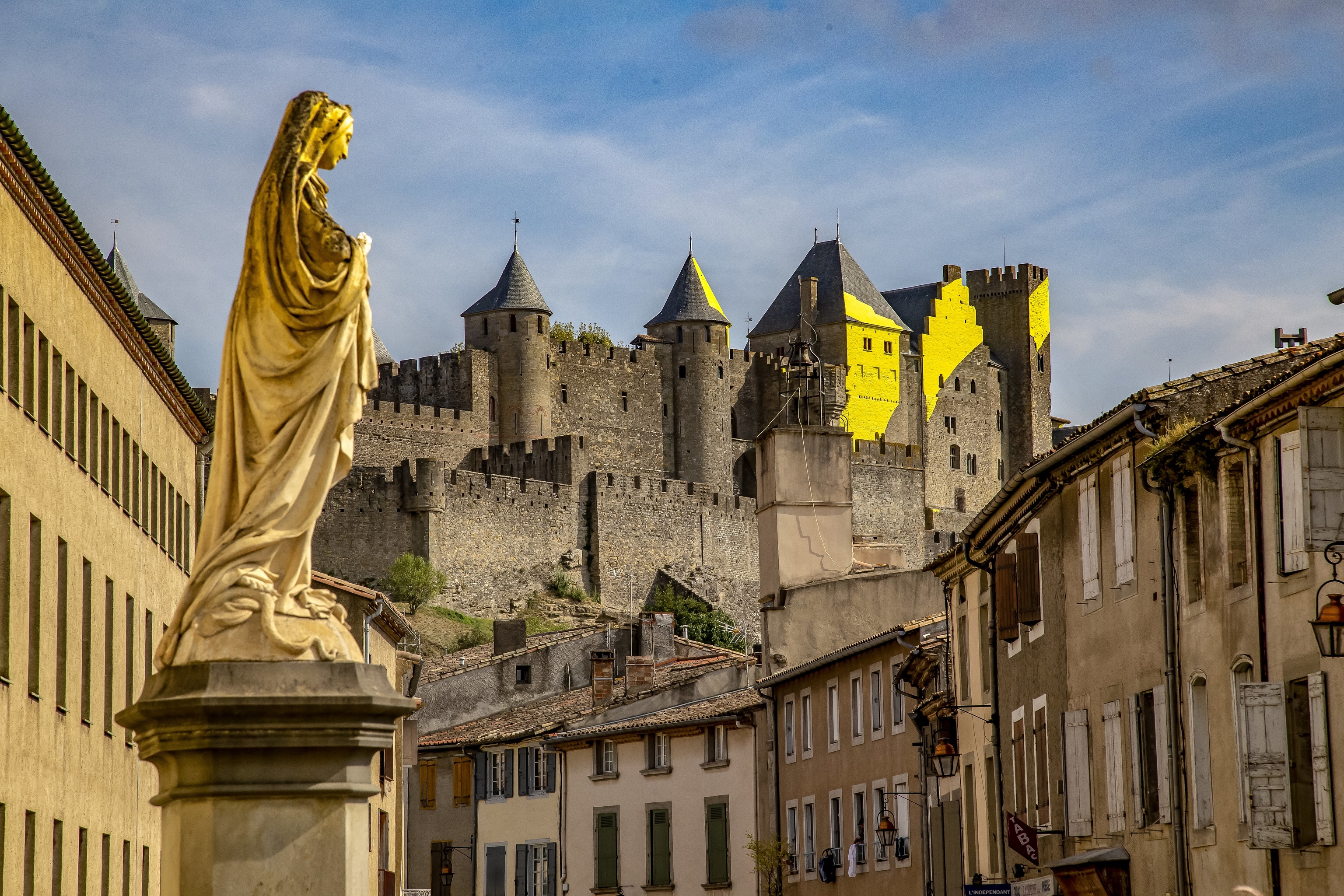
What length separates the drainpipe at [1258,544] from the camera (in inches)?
651

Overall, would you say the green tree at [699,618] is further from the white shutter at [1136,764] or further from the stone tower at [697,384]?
the white shutter at [1136,764]

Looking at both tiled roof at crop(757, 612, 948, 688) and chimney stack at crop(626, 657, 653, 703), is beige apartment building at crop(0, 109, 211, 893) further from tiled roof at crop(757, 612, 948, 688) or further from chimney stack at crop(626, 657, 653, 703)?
chimney stack at crop(626, 657, 653, 703)

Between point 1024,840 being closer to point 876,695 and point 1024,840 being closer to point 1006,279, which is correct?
point 876,695

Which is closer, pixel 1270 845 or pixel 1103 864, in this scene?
pixel 1270 845

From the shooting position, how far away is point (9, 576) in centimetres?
1973

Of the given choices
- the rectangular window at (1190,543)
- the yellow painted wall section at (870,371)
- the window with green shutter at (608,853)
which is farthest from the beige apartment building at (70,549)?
the yellow painted wall section at (870,371)

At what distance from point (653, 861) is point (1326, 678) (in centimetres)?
2674

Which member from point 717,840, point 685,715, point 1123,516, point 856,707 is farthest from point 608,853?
point 1123,516

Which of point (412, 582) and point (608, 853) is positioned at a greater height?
point (412, 582)

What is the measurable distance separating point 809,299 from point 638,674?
62.6 meters

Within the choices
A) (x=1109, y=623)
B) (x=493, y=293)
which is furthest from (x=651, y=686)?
(x=493, y=293)

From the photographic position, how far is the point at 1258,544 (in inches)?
663

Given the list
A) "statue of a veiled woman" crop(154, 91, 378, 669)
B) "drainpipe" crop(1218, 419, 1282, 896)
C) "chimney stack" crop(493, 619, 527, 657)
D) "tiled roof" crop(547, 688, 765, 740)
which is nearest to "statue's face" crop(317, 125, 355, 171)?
"statue of a veiled woman" crop(154, 91, 378, 669)

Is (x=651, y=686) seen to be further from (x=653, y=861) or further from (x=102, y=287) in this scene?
(x=102, y=287)
